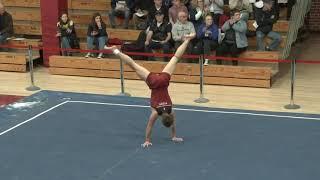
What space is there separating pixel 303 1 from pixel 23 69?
714cm

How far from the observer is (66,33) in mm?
13258

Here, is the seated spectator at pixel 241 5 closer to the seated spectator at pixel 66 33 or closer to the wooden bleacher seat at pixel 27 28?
the seated spectator at pixel 66 33

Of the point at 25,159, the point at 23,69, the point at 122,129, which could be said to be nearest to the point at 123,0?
the point at 23,69

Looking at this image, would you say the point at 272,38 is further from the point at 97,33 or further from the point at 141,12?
the point at 97,33

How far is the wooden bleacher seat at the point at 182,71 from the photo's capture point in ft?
38.5

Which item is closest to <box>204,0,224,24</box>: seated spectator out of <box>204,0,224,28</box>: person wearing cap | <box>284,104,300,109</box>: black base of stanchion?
<box>204,0,224,28</box>: person wearing cap

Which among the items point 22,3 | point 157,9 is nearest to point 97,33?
point 157,9

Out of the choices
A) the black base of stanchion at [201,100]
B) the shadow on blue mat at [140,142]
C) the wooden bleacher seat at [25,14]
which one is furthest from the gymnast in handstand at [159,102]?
the wooden bleacher seat at [25,14]

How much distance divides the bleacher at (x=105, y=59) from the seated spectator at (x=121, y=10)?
23cm

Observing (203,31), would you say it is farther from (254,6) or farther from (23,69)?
(23,69)

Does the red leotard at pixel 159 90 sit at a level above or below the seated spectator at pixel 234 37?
below

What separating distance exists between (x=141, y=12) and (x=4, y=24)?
3.56m

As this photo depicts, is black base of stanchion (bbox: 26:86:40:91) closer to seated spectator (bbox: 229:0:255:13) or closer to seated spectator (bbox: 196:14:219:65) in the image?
seated spectator (bbox: 196:14:219:65)

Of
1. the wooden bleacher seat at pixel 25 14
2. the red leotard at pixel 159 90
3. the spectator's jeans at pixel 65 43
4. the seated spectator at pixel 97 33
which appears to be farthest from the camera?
the wooden bleacher seat at pixel 25 14
